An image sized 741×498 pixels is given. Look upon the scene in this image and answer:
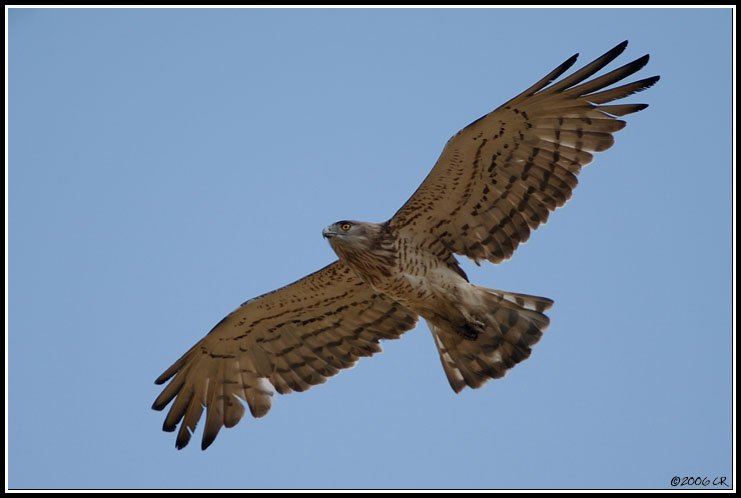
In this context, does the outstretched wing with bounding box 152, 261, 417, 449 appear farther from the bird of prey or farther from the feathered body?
the feathered body

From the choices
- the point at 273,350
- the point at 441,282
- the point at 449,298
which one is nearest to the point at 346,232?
the point at 441,282

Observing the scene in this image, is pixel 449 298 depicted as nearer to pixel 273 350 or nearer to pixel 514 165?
pixel 514 165

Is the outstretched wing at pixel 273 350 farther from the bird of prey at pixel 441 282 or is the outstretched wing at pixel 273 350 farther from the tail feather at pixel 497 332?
the tail feather at pixel 497 332

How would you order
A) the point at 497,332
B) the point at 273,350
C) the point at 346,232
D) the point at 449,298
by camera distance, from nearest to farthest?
the point at 346,232 → the point at 449,298 → the point at 497,332 → the point at 273,350

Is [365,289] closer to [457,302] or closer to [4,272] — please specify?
[457,302]

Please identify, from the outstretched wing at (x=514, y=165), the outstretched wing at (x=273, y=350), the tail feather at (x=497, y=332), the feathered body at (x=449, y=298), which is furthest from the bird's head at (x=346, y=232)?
the tail feather at (x=497, y=332)

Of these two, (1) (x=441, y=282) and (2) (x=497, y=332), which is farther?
(2) (x=497, y=332)
